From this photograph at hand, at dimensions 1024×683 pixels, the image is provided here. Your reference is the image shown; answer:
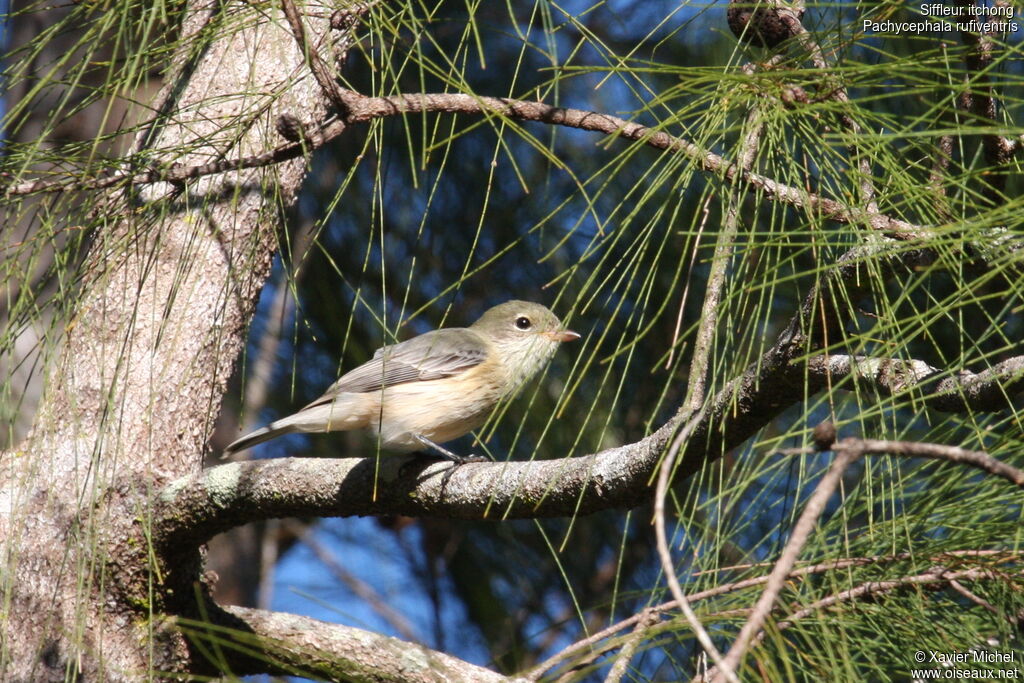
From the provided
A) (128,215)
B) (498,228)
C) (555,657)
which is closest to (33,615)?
(128,215)

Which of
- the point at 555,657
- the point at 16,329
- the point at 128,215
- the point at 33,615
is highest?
the point at 128,215

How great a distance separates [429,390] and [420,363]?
11cm

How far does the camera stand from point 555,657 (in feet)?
5.62

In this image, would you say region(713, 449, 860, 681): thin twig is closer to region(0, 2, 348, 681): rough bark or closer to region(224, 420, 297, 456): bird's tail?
region(0, 2, 348, 681): rough bark

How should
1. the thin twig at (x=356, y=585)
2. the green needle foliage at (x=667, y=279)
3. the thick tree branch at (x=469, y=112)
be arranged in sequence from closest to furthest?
1. the green needle foliage at (x=667, y=279)
2. the thick tree branch at (x=469, y=112)
3. the thin twig at (x=356, y=585)

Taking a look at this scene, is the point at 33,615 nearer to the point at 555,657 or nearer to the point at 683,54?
the point at 555,657

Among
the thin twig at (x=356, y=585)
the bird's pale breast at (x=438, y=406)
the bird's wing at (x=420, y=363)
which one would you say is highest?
the bird's wing at (x=420, y=363)

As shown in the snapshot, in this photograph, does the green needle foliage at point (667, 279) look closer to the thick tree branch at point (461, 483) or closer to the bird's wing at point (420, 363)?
the thick tree branch at point (461, 483)

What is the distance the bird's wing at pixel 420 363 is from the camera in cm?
390

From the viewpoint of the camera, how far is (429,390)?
12.6 feet

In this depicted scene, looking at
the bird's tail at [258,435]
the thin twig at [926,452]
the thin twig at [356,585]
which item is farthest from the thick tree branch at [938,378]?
the thin twig at [356,585]

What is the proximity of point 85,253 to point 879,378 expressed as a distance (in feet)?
5.74

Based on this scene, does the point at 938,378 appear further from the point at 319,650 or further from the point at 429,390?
the point at 429,390

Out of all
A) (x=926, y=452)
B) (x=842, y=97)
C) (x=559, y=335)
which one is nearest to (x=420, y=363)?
(x=559, y=335)
